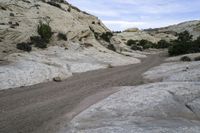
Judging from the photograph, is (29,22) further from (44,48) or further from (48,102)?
(48,102)

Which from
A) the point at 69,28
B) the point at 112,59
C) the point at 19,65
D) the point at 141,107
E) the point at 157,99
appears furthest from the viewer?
the point at 69,28

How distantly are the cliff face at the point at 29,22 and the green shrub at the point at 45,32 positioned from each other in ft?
3.41

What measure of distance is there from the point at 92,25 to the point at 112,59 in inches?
840

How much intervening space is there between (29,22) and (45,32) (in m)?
4.40

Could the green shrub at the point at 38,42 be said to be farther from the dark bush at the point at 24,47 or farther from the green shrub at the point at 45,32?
the dark bush at the point at 24,47

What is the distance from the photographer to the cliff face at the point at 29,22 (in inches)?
1580

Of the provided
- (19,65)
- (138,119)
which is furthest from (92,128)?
(19,65)

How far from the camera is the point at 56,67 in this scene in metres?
33.2

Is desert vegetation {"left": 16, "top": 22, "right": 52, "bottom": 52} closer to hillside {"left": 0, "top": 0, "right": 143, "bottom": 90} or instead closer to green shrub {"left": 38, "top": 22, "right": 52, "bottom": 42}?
green shrub {"left": 38, "top": 22, "right": 52, "bottom": 42}

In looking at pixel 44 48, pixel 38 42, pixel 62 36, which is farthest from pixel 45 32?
pixel 62 36

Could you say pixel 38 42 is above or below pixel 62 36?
below

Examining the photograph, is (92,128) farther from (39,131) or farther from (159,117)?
(159,117)

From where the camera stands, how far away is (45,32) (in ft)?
142

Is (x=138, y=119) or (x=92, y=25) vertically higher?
(x=92, y=25)
